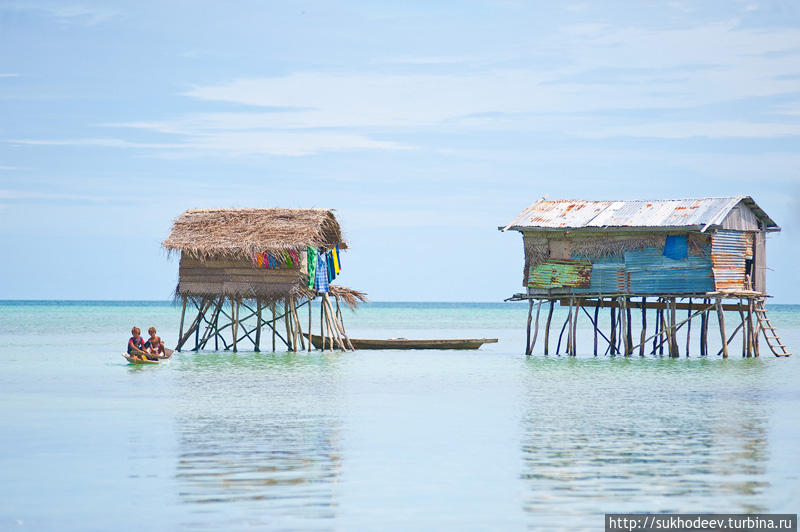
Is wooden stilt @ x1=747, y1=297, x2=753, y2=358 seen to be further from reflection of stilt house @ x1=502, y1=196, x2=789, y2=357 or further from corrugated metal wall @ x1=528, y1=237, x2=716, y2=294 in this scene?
corrugated metal wall @ x1=528, y1=237, x2=716, y2=294

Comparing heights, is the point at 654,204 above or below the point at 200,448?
above

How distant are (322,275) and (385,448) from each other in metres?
17.8

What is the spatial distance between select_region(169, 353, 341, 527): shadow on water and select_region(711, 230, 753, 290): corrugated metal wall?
430 inches

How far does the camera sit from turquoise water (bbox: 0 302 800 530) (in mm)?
10523

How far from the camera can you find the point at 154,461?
13086 millimetres

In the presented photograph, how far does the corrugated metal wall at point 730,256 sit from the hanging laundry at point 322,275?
10843 mm

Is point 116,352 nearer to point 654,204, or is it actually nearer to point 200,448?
point 654,204

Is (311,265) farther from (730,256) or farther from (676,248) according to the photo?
(730,256)

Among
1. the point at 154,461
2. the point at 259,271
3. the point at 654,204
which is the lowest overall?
the point at 154,461

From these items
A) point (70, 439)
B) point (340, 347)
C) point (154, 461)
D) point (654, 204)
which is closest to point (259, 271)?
point (340, 347)

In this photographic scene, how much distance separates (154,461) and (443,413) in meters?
6.32

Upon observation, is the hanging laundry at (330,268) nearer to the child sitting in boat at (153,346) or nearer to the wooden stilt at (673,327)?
the child sitting in boat at (153,346)

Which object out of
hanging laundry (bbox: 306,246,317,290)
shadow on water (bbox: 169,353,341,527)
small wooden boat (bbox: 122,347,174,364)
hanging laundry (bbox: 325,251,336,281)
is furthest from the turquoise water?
hanging laundry (bbox: 325,251,336,281)

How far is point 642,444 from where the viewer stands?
14375mm
